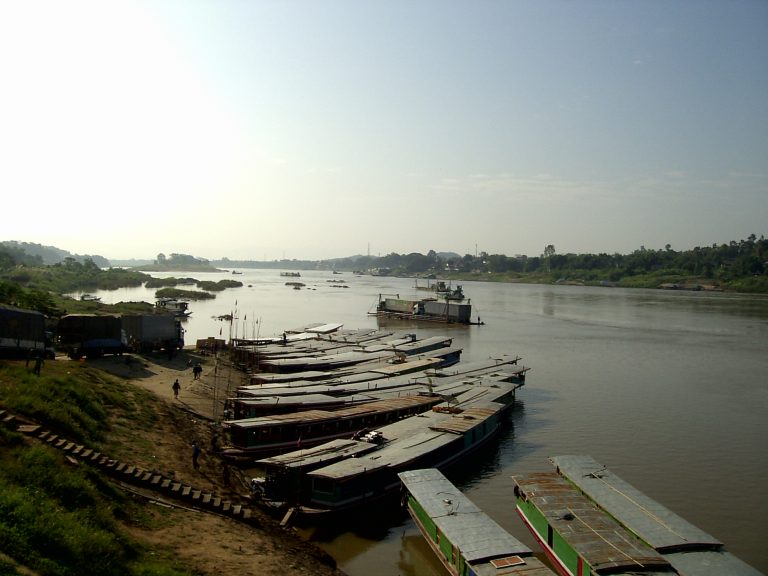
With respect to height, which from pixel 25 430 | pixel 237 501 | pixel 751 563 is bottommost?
pixel 751 563

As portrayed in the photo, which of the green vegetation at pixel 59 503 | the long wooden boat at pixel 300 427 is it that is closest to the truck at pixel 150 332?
the long wooden boat at pixel 300 427

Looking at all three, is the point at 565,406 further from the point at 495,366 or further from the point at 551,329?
the point at 551,329

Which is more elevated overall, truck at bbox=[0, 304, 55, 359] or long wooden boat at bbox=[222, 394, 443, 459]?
truck at bbox=[0, 304, 55, 359]

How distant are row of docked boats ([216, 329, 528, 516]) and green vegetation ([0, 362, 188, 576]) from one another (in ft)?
20.6

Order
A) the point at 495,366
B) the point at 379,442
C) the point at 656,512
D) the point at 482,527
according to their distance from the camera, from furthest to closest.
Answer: the point at 495,366, the point at 379,442, the point at 656,512, the point at 482,527

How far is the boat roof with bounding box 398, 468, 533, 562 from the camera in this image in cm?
1606

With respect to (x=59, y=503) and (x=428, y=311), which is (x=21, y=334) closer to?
(x=59, y=503)

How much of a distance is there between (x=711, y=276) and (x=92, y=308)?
7507 inches

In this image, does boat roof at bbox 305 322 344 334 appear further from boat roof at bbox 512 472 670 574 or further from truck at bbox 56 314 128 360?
boat roof at bbox 512 472 670 574

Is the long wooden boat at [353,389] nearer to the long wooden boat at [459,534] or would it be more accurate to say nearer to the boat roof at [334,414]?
the boat roof at [334,414]

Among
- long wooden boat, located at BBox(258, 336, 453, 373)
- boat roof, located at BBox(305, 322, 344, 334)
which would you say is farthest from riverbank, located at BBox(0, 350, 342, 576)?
boat roof, located at BBox(305, 322, 344, 334)

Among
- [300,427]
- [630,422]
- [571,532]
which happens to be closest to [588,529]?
[571,532]

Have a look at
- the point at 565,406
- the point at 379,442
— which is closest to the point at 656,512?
the point at 379,442

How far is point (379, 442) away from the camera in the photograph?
2544 cm
